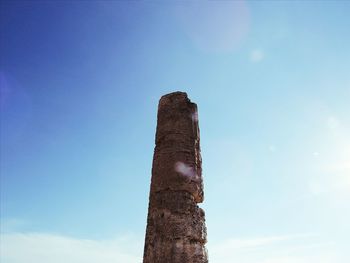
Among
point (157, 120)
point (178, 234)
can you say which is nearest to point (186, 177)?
point (178, 234)

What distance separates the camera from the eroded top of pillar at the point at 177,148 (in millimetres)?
8016

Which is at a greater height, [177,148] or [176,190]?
[177,148]

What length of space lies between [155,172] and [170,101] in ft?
6.68

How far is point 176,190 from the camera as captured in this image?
25.7 feet

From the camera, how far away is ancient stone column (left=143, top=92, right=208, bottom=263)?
7.27 metres

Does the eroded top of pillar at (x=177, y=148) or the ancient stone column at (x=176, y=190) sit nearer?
the ancient stone column at (x=176, y=190)

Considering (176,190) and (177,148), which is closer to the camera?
(176,190)

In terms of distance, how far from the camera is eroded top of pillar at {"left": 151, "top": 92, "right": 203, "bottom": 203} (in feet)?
26.3

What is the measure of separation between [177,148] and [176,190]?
3.57 ft

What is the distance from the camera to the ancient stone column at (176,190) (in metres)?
7.27

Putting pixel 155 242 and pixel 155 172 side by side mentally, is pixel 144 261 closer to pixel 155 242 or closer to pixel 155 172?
pixel 155 242

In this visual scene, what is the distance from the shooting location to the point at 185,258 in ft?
23.4

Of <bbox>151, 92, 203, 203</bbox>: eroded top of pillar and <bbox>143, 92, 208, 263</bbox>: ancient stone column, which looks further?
<bbox>151, 92, 203, 203</bbox>: eroded top of pillar

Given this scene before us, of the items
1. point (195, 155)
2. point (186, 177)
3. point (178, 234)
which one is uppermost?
point (195, 155)
